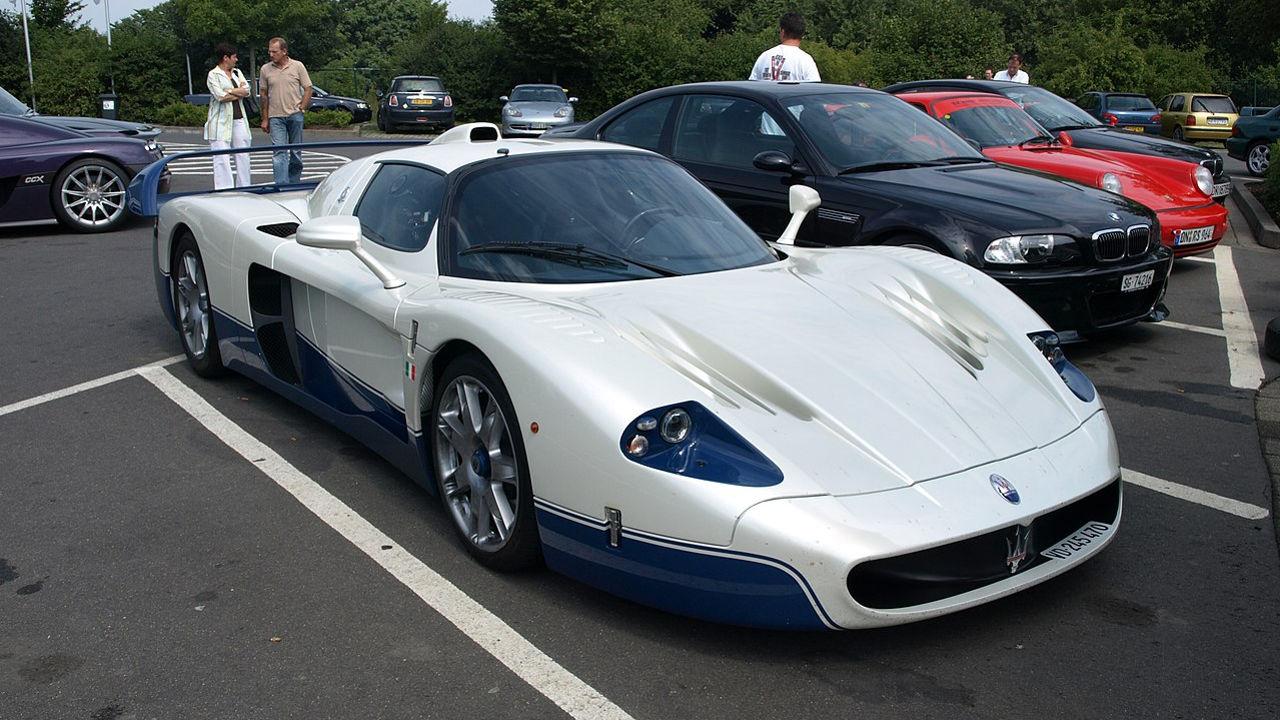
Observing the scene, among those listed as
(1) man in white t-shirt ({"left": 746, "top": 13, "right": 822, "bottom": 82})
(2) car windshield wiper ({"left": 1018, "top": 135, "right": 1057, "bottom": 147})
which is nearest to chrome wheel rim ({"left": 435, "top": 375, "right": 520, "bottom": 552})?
(1) man in white t-shirt ({"left": 746, "top": 13, "right": 822, "bottom": 82})

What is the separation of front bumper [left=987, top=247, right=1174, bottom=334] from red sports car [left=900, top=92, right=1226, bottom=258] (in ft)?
7.36

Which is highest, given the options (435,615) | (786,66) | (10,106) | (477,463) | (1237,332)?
(786,66)

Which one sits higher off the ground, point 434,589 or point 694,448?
point 694,448

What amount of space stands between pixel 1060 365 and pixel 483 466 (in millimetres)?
1963

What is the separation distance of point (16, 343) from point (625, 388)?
5035 millimetres

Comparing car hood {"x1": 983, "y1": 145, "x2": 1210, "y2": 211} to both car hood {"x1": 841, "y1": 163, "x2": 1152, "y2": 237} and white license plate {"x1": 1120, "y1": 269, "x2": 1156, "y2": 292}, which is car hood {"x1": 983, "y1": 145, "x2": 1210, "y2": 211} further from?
white license plate {"x1": 1120, "y1": 269, "x2": 1156, "y2": 292}

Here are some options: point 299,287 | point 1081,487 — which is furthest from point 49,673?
point 1081,487

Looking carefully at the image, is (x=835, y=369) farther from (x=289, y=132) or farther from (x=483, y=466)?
(x=289, y=132)

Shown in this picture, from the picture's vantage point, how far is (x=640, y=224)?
4.34 meters

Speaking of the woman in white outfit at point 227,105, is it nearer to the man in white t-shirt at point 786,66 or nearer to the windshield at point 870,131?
the man in white t-shirt at point 786,66

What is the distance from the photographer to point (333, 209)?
5.06 m

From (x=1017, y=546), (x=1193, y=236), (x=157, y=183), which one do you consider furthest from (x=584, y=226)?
(x=1193, y=236)

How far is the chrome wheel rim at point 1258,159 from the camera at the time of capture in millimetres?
20719

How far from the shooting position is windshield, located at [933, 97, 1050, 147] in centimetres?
953
